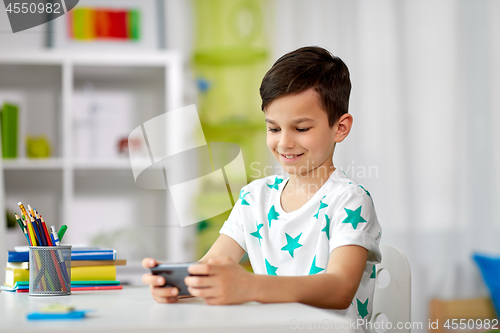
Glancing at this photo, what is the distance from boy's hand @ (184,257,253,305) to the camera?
1.73ft

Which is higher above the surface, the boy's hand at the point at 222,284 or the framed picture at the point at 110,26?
the framed picture at the point at 110,26

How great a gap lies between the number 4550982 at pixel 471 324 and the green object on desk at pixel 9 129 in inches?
75.2

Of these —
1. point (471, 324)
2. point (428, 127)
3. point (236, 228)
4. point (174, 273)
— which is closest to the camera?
point (174, 273)

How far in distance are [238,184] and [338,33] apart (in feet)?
2.52

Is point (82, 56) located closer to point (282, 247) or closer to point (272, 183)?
point (272, 183)

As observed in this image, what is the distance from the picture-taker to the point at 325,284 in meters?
0.60

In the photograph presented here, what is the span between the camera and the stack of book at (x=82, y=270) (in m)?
0.76

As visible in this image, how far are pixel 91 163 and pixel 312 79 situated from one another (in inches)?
56.2

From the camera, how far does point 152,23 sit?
2287 millimetres

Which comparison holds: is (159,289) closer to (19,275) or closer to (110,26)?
(19,275)

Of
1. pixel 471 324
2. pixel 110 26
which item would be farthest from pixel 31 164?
pixel 471 324

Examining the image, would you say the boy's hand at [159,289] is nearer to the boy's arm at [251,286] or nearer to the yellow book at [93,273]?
the boy's arm at [251,286]

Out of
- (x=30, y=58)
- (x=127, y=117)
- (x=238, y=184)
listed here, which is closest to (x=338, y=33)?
(x=238, y=184)

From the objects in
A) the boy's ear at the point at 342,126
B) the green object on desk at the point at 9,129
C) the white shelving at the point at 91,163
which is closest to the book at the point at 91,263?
the boy's ear at the point at 342,126
